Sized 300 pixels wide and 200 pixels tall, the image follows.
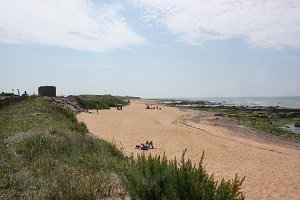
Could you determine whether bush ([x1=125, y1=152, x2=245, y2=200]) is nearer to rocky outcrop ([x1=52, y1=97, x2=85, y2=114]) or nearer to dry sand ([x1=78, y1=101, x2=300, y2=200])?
dry sand ([x1=78, y1=101, x2=300, y2=200])

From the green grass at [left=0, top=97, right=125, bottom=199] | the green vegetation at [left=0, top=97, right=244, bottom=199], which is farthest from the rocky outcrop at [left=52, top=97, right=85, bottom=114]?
the green vegetation at [left=0, top=97, right=244, bottom=199]

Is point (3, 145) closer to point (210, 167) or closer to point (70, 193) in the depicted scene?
point (70, 193)

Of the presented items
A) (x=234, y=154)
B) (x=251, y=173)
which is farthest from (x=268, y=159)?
(x=251, y=173)

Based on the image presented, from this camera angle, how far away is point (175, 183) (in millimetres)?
6047

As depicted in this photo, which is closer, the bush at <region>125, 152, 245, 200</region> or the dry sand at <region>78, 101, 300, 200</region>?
the bush at <region>125, 152, 245, 200</region>

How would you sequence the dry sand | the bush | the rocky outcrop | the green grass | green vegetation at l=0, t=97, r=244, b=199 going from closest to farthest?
1. the bush
2. green vegetation at l=0, t=97, r=244, b=199
3. the green grass
4. the dry sand
5. the rocky outcrop

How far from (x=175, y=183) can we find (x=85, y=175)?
2820 millimetres

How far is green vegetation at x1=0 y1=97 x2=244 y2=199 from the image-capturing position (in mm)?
5887

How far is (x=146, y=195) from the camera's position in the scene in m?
6.37

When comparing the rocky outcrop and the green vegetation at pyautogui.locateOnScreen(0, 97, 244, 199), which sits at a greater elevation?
the rocky outcrop

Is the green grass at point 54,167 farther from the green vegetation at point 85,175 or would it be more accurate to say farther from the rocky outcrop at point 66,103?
the rocky outcrop at point 66,103

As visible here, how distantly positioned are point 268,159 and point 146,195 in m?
13.9

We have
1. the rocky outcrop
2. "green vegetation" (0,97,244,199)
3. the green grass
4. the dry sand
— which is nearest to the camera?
"green vegetation" (0,97,244,199)

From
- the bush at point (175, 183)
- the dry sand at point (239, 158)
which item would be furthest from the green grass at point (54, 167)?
the dry sand at point (239, 158)
